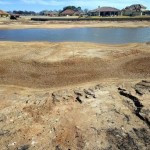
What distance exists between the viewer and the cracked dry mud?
9.36 m

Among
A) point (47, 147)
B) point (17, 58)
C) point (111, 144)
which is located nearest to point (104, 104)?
point (111, 144)

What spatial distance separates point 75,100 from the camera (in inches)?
475

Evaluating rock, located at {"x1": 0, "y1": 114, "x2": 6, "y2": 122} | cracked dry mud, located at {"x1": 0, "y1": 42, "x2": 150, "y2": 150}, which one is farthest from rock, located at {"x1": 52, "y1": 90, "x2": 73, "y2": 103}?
rock, located at {"x1": 0, "y1": 114, "x2": 6, "y2": 122}

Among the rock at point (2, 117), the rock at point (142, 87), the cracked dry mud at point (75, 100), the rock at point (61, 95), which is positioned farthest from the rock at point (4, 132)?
the rock at point (142, 87)

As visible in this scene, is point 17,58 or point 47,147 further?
point 17,58

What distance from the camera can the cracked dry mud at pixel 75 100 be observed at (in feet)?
30.7

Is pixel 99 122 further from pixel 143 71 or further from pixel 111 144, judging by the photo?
pixel 143 71

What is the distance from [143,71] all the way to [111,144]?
7304mm

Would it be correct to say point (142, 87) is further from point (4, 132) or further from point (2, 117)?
point (4, 132)

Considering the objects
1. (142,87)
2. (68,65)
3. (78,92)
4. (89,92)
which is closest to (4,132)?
(78,92)

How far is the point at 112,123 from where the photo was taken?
33.4 feet

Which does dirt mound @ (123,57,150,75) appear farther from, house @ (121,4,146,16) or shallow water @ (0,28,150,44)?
house @ (121,4,146,16)

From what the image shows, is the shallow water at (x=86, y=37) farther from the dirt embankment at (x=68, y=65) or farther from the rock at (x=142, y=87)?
the rock at (x=142, y=87)

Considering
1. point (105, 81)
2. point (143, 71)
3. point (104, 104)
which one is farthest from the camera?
point (143, 71)
